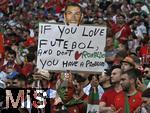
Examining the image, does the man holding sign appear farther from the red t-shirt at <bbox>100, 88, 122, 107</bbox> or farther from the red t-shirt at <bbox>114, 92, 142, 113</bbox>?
the red t-shirt at <bbox>114, 92, 142, 113</bbox>

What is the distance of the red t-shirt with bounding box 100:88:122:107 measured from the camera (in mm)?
8195

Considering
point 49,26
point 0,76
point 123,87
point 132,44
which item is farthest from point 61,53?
point 132,44

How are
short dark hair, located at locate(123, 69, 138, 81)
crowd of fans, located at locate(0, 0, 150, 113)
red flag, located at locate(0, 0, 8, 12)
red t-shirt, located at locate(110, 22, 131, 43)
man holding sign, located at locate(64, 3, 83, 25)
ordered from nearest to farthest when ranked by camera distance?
crowd of fans, located at locate(0, 0, 150, 113) < short dark hair, located at locate(123, 69, 138, 81) < man holding sign, located at locate(64, 3, 83, 25) < red t-shirt, located at locate(110, 22, 131, 43) < red flag, located at locate(0, 0, 8, 12)

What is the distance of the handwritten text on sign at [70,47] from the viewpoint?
344 inches

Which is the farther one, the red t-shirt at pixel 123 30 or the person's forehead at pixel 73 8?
the red t-shirt at pixel 123 30

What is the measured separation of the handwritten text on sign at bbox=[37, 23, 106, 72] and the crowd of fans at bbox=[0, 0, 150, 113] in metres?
0.20

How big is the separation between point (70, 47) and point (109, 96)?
3.02 ft

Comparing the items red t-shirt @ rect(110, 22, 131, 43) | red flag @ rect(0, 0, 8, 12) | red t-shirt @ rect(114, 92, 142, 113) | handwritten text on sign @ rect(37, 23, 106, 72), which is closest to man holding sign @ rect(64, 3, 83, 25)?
handwritten text on sign @ rect(37, 23, 106, 72)

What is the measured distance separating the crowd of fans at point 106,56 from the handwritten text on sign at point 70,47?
201 mm

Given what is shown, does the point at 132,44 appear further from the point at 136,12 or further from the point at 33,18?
the point at 33,18

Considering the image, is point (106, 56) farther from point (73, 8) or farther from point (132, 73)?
point (132, 73)

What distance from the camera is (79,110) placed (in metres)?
7.55

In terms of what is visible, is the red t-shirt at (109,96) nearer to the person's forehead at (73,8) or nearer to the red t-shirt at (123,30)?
the person's forehead at (73,8)

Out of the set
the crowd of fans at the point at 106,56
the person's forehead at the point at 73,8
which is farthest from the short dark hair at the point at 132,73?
the person's forehead at the point at 73,8
